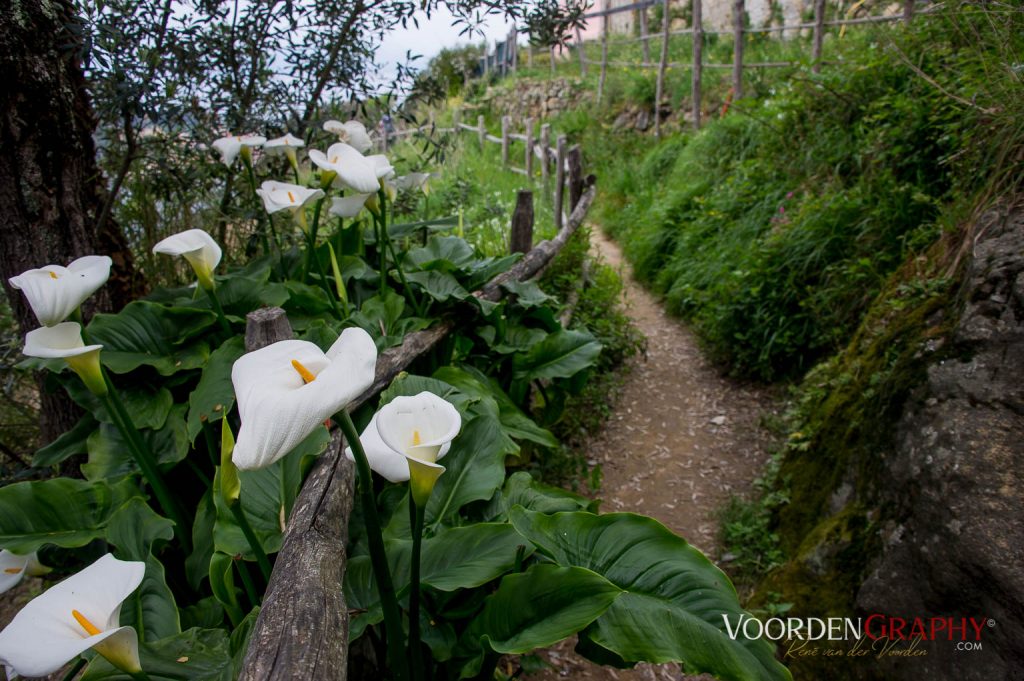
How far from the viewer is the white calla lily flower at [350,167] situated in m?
2.11

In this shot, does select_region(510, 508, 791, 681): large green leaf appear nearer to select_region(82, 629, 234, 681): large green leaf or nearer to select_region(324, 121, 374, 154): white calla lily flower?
select_region(82, 629, 234, 681): large green leaf

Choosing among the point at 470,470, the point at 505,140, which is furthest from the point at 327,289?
the point at 505,140

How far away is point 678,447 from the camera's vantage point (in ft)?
12.3

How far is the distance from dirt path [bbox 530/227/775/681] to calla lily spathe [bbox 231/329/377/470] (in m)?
1.85

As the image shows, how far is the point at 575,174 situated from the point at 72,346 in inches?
191

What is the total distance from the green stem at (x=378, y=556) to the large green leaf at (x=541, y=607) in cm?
20

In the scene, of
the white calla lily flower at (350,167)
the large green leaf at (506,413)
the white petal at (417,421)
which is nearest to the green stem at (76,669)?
the white petal at (417,421)

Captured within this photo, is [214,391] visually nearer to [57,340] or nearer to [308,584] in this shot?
[57,340]

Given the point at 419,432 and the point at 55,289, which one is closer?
the point at 419,432

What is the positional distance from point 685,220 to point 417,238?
3.00 metres

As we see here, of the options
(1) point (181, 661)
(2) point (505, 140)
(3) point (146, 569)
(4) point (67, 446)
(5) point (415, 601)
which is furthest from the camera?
(2) point (505, 140)

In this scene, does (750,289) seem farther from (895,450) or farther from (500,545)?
(500,545)

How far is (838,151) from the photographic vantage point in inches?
179

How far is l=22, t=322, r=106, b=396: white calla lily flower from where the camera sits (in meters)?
1.39
